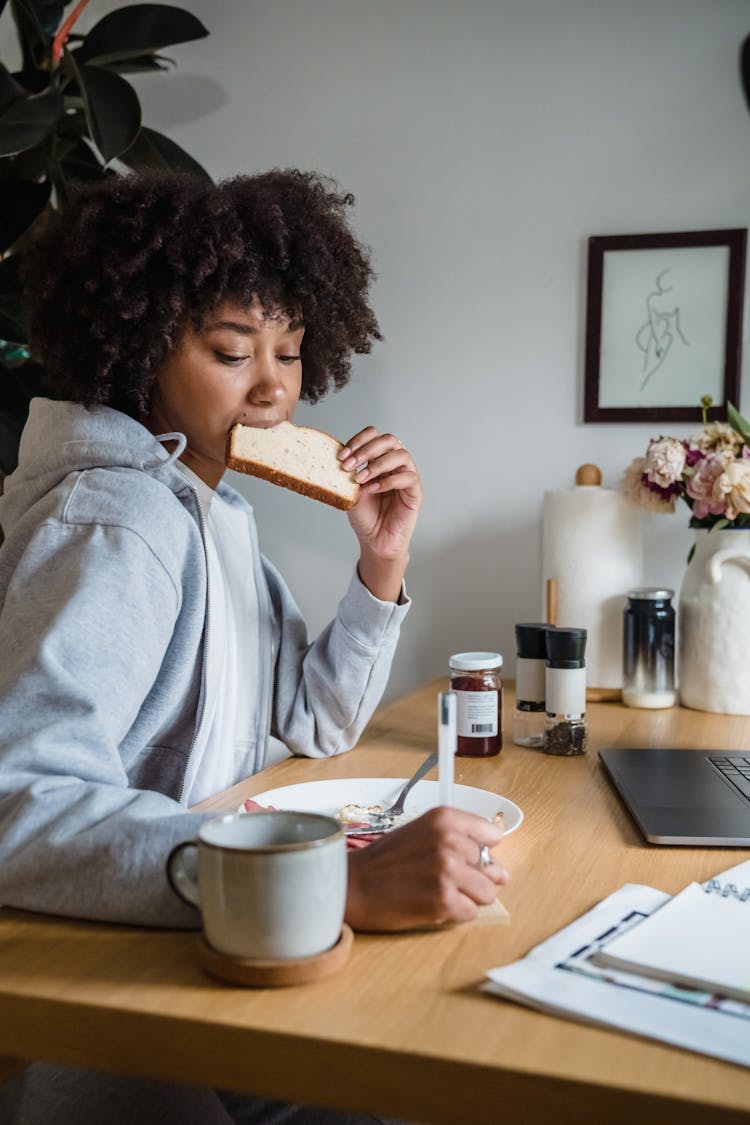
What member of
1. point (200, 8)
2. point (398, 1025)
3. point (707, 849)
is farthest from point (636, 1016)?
point (200, 8)

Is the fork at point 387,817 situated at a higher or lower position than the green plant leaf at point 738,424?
lower

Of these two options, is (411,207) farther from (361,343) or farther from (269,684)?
(269,684)

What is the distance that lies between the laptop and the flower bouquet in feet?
1.40

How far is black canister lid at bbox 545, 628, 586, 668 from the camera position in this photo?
4.31ft

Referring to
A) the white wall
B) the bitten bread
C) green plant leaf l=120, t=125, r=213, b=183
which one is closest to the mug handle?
the bitten bread

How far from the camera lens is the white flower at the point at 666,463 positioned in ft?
5.26

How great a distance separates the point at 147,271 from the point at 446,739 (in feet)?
2.15

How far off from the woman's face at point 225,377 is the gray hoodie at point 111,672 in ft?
0.34

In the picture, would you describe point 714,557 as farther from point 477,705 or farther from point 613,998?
point 613,998


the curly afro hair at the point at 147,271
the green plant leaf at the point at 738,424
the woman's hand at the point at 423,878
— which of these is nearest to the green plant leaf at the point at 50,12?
the curly afro hair at the point at 147,271

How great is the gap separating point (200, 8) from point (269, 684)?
4.65 ft

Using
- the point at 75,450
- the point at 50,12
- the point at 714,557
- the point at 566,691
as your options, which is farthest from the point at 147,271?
the point at 50,12

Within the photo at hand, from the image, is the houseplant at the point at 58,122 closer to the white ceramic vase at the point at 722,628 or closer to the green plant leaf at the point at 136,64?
the green plant leaf at the point at 136,64

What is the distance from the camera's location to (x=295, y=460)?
1.24 metres
